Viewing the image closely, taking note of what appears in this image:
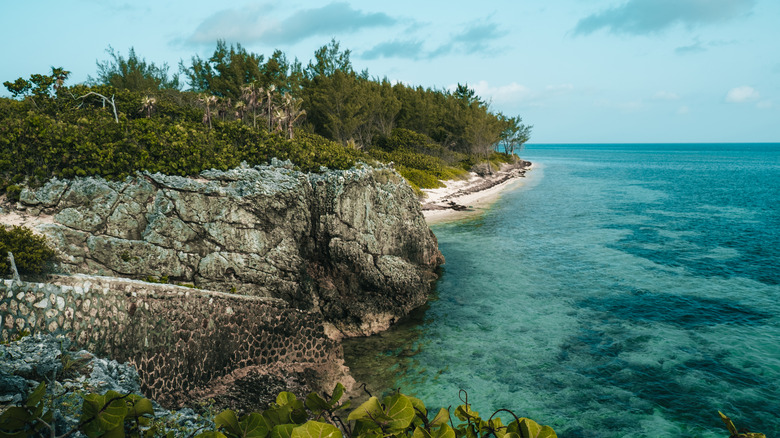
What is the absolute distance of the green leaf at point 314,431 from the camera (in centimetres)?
245

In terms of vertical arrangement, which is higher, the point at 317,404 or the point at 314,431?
the point at 314,431

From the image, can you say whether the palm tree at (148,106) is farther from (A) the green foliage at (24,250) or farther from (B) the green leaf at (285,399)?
(B) the green leaf at (285,399)

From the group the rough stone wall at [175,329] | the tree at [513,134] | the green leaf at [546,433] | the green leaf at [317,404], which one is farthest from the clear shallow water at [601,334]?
the tree at [513,134]

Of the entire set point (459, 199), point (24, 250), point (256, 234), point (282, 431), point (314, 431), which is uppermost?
point (314, 431)

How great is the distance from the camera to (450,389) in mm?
15125

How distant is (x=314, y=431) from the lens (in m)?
2.47

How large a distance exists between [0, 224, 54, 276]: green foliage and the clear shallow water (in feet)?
35.7

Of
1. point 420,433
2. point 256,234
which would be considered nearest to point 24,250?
point 256,234

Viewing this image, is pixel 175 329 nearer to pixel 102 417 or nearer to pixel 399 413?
pixel 102 417

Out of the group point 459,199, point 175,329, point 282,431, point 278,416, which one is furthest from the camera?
point 459,199

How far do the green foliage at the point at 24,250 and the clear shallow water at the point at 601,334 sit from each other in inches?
428

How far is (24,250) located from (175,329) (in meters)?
5.80

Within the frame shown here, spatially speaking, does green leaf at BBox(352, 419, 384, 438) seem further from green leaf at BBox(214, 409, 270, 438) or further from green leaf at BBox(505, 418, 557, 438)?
green leaf at BBox(505, 418, 557, 438)

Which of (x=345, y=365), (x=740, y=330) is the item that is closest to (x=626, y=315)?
(x=740, y=330)
